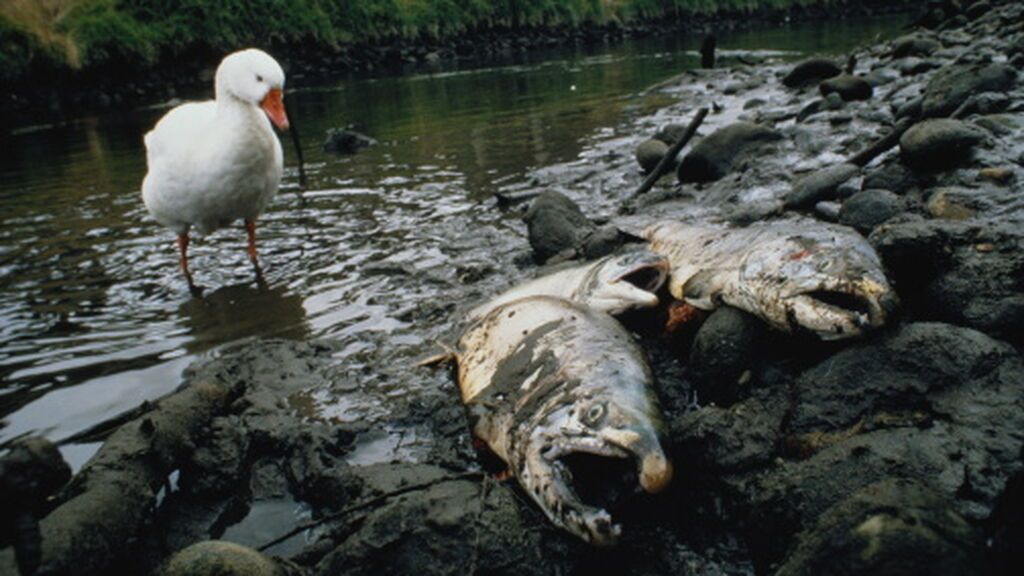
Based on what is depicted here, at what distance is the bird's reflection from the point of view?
4.74 meters

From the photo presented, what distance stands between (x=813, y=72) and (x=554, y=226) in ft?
33.9

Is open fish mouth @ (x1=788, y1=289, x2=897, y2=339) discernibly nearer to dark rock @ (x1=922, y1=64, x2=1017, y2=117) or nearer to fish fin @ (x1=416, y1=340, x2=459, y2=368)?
fish fin @ (x1=416, y1=340, x2=459, y2=368)

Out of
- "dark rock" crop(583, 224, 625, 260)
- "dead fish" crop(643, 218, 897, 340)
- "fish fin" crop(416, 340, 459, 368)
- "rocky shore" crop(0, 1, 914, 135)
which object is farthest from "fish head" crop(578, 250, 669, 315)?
"rocky shore" crop(0, 1, 914, 135)

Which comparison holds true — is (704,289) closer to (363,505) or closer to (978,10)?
(363,505)

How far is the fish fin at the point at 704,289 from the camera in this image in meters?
3.45

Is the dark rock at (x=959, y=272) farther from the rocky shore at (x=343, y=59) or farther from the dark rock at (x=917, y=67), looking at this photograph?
the rocky shore at (x=343, y=59)

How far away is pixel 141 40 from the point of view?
90.7 ft

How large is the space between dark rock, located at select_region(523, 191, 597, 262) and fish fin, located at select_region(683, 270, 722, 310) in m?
1.81

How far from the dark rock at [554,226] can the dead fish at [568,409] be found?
6.32 feet

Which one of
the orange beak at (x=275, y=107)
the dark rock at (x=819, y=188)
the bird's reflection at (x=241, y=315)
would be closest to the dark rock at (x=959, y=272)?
the dark rock at (x=819, y=188)

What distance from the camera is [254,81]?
5.54m

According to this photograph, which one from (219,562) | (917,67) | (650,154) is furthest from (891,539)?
(917,67)

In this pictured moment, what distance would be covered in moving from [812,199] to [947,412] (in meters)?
3.50

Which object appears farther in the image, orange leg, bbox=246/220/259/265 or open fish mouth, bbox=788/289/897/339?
orange leg, bbox=246/220/259/265
